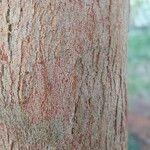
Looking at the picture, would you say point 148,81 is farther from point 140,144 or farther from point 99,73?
point 99,73

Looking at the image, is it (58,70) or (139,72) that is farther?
(139,72)

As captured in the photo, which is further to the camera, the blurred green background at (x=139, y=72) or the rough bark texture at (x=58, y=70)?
the blurred green background at (x=139, y=72)

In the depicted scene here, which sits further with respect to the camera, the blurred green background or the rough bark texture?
the blurred green background

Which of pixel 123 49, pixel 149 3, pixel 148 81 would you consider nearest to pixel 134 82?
pixel 148 81
